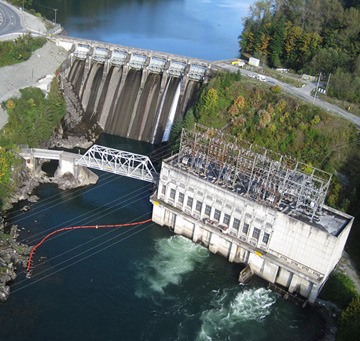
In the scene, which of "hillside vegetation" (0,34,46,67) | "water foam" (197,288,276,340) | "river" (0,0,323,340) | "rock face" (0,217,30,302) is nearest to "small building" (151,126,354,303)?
"river" (0,0,323,340)

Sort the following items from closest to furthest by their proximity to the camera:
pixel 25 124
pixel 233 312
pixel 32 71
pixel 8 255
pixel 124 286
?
pixel 233 312 → pixel 124 286 → pixel 8 255 → pixel 25 124 → pixel 32 71

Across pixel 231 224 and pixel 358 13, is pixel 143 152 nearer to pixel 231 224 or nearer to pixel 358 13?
pixel 231 224

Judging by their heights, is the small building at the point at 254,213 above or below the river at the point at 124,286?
above

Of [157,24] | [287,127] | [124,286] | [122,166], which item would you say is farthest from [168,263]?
[157,24]

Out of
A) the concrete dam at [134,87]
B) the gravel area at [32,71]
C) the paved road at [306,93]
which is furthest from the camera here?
the concrete dam at [134,87]

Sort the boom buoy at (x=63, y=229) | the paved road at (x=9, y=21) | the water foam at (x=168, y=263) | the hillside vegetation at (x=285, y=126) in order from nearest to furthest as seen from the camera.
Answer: the boom buoy at (x=63, y=229) → the water foam at (x=168, y=263) → the hillside vegetation at (x=285, y=126) → the paved road at (x=9, y=21)

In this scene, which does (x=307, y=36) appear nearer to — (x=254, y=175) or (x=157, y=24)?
(x=157, y=24)

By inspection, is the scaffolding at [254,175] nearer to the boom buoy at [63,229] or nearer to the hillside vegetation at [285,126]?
the hillside vegetation at [285,126]

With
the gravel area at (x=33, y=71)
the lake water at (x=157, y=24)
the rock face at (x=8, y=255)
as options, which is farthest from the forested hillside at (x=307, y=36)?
the rock face at (x=8, y=255)
